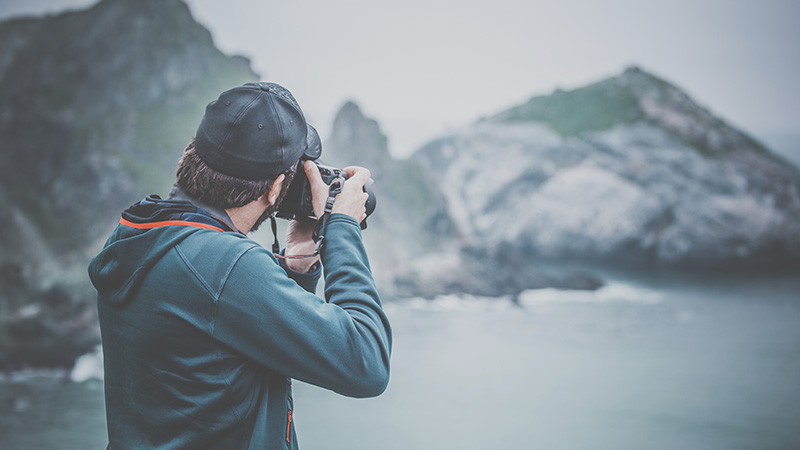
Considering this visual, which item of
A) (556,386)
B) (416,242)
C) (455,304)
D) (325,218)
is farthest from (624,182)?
(325,218)

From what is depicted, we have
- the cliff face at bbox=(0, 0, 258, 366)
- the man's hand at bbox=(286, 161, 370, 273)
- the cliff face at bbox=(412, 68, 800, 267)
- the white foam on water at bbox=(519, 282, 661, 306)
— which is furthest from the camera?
the cliff face at bbox=(412, 68, 800, 267)

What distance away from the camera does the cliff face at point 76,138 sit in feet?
50.5

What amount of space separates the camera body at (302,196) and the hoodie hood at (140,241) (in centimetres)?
24

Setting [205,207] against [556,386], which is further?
[556,386]

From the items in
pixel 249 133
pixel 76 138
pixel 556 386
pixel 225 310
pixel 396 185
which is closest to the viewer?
pixel 225 310

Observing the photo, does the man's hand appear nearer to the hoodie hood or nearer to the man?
the man

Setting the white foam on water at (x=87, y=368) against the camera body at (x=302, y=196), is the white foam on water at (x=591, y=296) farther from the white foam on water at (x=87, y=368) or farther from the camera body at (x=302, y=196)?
the camera body at (x=302, y=196)

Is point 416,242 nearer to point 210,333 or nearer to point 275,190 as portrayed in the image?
point 275,190

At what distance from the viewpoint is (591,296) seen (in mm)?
27594

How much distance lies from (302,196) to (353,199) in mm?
121

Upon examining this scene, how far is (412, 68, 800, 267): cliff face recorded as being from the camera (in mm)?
32719

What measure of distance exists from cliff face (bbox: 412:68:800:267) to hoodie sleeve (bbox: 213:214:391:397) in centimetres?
2820

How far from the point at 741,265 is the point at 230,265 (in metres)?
38.9

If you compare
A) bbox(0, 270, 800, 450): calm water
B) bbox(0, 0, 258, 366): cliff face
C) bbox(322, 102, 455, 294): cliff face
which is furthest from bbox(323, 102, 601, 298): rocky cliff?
bbox(0, 0, 258, 366): cliff face
